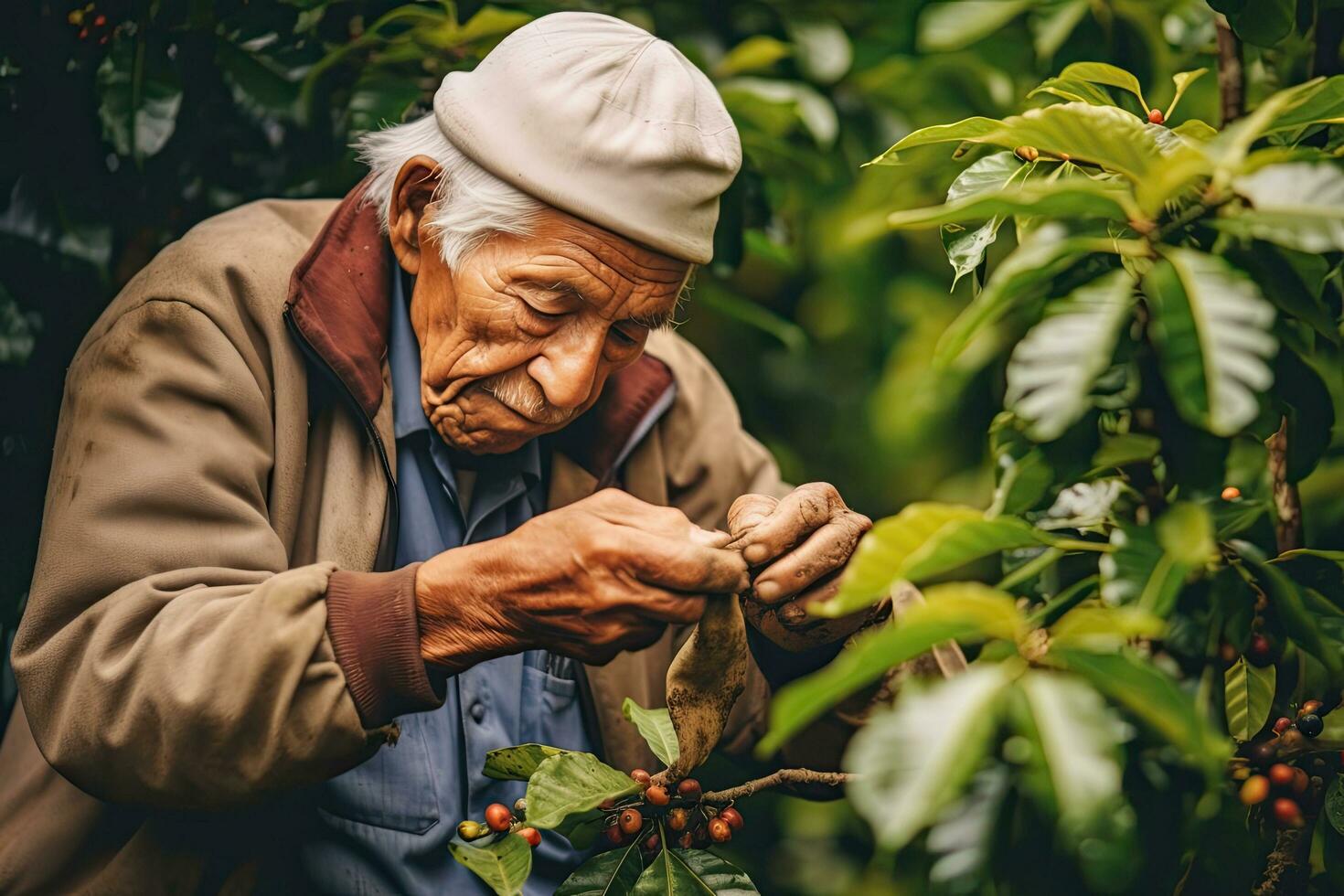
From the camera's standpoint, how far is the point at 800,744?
6.75 feet

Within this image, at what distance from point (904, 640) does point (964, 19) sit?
71.9 inches

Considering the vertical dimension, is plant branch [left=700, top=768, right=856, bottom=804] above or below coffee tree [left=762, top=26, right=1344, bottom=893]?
below

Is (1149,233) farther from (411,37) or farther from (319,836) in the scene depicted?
(411,37)

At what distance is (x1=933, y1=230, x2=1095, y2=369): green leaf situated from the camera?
1.08m

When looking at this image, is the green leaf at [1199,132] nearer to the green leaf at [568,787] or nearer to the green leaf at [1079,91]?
the green leaf at [1079,91]

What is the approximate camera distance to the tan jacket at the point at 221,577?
1.49 m

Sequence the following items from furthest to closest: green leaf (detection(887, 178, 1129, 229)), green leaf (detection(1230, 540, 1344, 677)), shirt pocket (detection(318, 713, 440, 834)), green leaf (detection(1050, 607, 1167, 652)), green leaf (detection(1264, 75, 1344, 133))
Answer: shirt pocket (detection(318, 713, 440, 834)) → green leaf (detection(1230, 540, 1344, 677)) → green leaf (detection(1264, 75, 1344, 133)) → green leaf (detection(887, 178, 1129, 229)) → green leaf (detection(1050, 607, 1167, 652))

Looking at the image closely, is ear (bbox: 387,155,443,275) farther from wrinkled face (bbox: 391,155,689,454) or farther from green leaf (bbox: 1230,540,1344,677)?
green leaf (bbox: 1230,540,1344,677)

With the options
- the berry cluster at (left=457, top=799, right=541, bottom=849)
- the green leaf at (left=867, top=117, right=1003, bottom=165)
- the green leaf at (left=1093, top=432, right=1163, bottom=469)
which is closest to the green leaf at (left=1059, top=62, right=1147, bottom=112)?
the green leaf at (left=867, top=117, right=1003, bottom=165)

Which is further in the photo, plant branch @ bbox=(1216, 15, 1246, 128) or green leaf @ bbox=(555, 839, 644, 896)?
plant branch @ bbox=(1216, 15, 1246, 128)

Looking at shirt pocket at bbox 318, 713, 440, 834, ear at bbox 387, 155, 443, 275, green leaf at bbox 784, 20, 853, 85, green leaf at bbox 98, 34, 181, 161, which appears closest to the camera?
shirt pocket at bbox 318, 713, 440, 834

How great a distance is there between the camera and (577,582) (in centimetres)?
A: 153

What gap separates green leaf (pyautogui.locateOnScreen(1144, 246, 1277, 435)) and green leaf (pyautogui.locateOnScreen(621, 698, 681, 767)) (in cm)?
82

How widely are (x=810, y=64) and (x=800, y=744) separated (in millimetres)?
Answer: 1539
